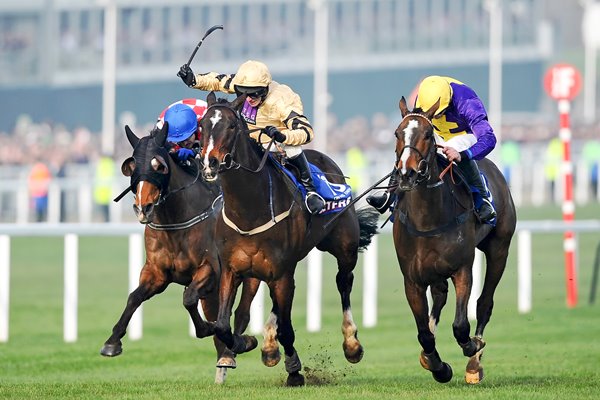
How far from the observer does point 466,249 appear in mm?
9430

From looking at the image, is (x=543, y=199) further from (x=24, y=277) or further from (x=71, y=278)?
(x=71, y=278)

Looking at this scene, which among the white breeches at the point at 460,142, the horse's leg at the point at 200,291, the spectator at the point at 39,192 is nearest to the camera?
the white breeches at the point at 460,142

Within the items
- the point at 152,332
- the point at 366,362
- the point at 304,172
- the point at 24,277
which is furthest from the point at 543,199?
the point at 304,172

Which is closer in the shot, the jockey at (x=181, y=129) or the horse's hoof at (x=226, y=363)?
the horse's hoof at (x=226, y=363)

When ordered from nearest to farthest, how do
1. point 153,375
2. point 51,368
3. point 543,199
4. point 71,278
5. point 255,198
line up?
1. point 255,198
2. point 153,375
3. point 51,368
4. point 71,278
5. point 543,199

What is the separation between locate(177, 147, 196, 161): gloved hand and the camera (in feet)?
33.3

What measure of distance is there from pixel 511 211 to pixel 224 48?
44.5 m

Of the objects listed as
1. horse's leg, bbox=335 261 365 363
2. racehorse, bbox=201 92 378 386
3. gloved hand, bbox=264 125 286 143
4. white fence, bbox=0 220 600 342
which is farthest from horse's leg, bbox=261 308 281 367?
white fence, bbox=0 220 600 342

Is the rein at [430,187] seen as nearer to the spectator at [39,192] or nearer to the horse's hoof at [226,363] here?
the horse's hoof at [226,363]

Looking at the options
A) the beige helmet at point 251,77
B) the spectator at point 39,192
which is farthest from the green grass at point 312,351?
the spectator at point 39,192

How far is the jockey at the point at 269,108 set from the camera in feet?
31.9

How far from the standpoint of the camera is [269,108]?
32.6 ft

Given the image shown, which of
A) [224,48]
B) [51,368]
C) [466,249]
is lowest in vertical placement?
[51,368]

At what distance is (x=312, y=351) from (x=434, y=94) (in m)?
4.14
